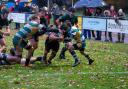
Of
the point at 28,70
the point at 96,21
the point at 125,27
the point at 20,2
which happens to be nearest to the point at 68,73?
the point at 28,70

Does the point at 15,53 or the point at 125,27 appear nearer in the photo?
the point at 15,53

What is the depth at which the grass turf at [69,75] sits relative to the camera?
44.2 feet

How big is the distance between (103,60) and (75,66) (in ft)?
7.79

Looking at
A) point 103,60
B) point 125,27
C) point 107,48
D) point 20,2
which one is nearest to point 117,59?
point 103,60

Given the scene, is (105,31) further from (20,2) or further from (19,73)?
(19,73)

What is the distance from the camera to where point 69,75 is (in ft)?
49.5

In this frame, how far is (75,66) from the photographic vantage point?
56.1 ft

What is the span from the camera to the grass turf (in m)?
13.5

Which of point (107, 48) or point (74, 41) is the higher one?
point (74, 41)

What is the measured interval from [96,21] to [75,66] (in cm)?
1194

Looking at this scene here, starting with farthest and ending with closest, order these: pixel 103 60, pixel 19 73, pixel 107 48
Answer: pixel 107 48 < pixel 103 60 < pixel 19 73

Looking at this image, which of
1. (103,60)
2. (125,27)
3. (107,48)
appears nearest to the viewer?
(103,60)

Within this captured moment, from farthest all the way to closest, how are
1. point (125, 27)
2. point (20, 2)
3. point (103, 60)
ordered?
point (20, 2) → point (125, 27) → point (103, 60)

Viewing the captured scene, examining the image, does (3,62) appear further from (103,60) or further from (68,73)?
(103,60)
